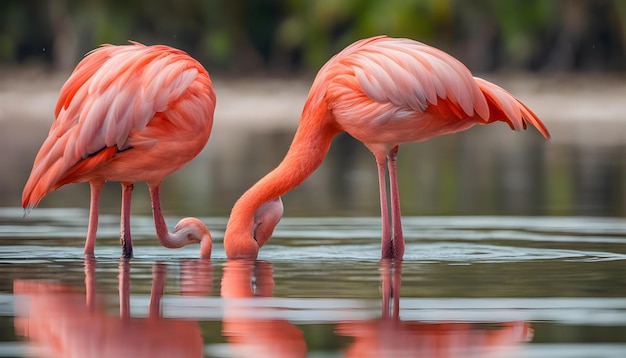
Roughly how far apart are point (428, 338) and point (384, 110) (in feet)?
8.31

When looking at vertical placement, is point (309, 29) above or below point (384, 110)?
above

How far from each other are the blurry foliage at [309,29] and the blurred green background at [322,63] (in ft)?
0.13

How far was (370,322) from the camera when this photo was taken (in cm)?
469

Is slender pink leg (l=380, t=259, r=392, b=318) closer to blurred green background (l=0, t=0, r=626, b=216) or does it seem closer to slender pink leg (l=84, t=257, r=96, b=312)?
slender pink leg (l=84, t=257, r=96, b=312)

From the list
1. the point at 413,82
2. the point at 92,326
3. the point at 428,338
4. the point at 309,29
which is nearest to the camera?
the point at 428,338

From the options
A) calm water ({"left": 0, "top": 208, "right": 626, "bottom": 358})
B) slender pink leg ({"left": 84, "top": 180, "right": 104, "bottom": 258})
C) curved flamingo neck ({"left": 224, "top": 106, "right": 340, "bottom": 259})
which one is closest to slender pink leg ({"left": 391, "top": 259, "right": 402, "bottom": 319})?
calm water ({"left": 0, "top": 208, "right": 626, "bottom": 358})

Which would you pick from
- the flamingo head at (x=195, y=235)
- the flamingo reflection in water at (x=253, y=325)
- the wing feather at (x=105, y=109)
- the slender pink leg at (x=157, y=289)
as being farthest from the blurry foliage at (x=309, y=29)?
the flamingo reflection in water at (x=253, y=325)

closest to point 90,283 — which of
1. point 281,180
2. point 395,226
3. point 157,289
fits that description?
→ point 157,289

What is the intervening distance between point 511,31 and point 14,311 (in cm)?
2113

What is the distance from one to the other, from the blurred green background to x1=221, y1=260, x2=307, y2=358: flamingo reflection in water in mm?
3470

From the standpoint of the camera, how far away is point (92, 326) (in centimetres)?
459

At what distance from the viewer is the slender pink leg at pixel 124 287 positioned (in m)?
4.93

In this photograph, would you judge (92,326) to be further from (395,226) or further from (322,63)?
(322,63)

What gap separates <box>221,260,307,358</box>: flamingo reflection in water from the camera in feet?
13.9
